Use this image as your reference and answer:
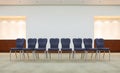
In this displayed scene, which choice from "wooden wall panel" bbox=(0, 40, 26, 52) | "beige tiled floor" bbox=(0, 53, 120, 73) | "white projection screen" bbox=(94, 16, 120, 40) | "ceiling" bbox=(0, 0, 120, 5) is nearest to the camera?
"beige tiled floor" bbox=(0, 53, 120, 73)

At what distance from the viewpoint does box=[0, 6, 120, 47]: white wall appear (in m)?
15.4

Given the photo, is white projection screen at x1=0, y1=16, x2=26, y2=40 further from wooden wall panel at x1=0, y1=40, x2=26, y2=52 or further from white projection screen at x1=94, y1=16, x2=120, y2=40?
white projection screen at x1=94, y1=16, x2=120, y2=40

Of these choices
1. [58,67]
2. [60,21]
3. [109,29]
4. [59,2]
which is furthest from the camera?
[109,29]

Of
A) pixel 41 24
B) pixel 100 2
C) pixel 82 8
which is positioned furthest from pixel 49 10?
pixel 100 2

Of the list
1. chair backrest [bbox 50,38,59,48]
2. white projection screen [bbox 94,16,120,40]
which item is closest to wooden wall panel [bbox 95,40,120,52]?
white projection screen [bbox 94,16,120,40]

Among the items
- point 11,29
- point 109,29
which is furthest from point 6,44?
point 109,29

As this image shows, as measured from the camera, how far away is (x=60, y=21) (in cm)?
1541

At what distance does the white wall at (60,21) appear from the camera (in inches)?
606

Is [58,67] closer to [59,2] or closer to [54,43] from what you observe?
[54,43]

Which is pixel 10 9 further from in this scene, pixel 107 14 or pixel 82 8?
pixel 107 14

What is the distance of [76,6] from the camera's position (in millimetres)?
15414

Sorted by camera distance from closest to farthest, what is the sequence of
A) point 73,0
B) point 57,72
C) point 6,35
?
point 57,72 → point 73,0 → point 6,35

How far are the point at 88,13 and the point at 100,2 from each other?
114 centimetres

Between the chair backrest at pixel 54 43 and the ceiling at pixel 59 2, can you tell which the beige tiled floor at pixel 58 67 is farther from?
the ceiling at pixel 59 2
